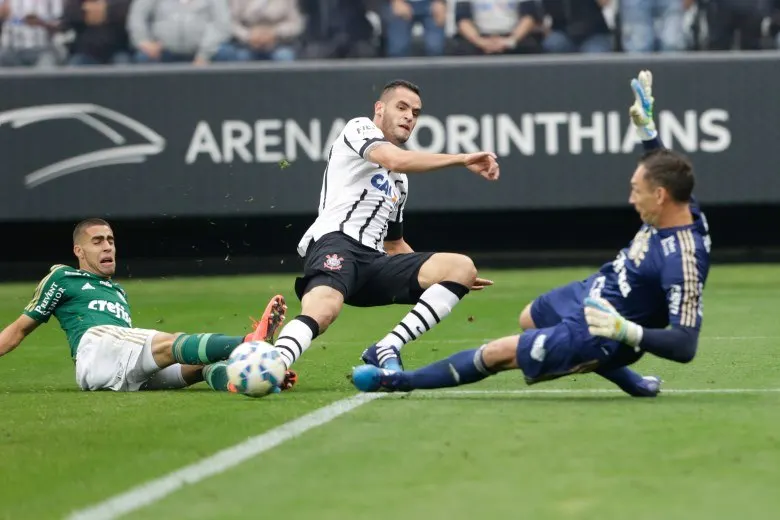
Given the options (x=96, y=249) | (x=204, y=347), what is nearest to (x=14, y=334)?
(x=96, y=249)

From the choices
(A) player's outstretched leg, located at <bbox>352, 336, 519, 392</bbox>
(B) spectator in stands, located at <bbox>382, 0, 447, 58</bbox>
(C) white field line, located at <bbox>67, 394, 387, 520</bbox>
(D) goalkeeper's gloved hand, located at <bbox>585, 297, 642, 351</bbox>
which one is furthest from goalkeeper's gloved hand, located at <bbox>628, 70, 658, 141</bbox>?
(B) spectator in stands, located at <bbox>382, 0, 447, 58</bbox>

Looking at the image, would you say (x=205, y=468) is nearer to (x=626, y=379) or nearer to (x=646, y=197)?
(x=646, y=197)

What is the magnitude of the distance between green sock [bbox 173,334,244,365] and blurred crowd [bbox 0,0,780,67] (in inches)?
414

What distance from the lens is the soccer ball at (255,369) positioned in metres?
7.05

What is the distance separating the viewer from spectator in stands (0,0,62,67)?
17.6 m

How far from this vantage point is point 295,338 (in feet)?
24.2

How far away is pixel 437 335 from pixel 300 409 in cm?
467

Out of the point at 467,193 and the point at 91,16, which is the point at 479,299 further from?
the point at 91,16

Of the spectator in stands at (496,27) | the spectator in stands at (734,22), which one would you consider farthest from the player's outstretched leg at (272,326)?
the spectator in stands at (734,22)

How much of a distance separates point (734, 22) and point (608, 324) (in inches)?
486

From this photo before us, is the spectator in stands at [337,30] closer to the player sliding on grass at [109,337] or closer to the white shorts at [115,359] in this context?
the player sliding on grass at [109,337]

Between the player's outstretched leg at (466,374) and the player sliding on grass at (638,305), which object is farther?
→ the player's outstretched leg at (466,374)

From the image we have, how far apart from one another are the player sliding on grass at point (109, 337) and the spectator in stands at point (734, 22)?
11220 millimetres

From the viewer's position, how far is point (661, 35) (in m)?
17.8
